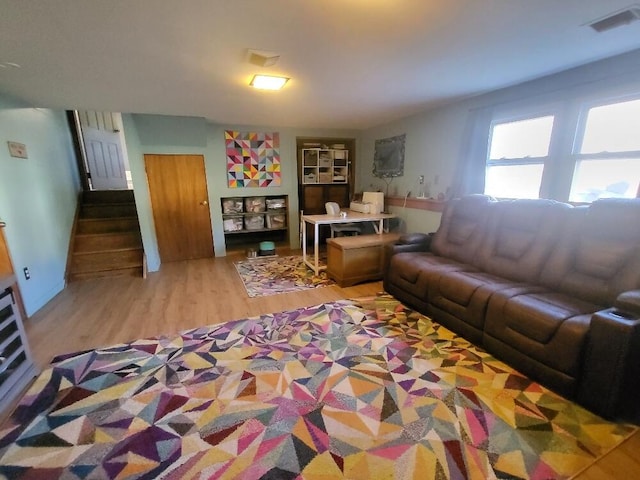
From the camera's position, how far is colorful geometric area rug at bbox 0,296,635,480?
4.31ft

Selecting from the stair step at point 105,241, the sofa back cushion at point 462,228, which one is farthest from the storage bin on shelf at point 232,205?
the sofa back cushion at point 462,228

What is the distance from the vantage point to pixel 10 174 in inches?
110

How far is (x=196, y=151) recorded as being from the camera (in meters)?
4.36

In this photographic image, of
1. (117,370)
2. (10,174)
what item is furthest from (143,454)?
(10,174)

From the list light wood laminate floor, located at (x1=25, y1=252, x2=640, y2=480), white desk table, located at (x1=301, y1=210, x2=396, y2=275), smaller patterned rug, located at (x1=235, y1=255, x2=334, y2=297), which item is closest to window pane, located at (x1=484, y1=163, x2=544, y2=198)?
white desk table, located at (x1=301, y1=210, x2=396, y2=275)

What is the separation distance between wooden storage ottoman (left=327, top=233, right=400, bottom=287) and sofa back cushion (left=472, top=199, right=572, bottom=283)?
45.6 inches

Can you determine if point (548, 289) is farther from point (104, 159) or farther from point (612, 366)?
Result: point (104, 159)

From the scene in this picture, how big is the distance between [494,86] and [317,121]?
8.17 feet

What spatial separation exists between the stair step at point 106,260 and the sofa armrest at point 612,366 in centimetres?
492

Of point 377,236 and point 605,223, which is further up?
point 605,223

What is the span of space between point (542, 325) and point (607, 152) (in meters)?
1.65

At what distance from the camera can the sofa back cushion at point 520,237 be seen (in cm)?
229

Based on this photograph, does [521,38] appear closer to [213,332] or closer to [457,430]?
[457,430]

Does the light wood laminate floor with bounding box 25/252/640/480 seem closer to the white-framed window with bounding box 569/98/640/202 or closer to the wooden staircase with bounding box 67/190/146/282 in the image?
the wooden staircase with bounding box 67/190/146/282
